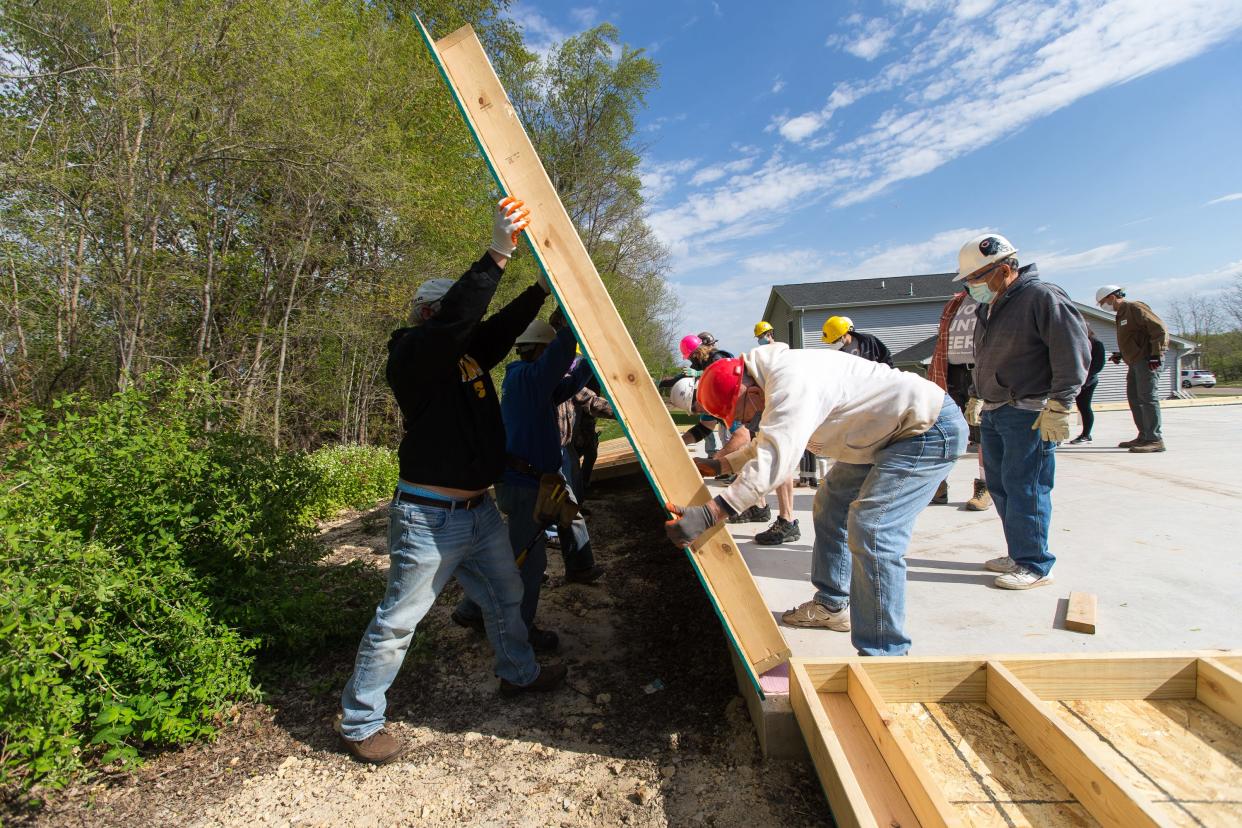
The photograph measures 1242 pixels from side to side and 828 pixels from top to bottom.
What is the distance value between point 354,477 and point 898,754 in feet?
23.0

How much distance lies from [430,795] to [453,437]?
1.34 meters

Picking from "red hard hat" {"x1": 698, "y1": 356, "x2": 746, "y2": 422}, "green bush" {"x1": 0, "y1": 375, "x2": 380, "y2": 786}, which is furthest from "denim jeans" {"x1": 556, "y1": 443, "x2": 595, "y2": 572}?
"red hard hat" {"x1": 698, "y1": 356, "x2": 746, "y2": 422}

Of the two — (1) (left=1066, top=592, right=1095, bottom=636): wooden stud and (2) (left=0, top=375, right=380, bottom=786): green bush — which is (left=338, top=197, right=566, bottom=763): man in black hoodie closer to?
(2) (left=0, top=375, right=380, bottom=786): green bush

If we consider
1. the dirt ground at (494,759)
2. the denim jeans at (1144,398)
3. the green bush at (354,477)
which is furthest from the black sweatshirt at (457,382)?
the denim jeans at (1144,398)

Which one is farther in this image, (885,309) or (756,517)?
(885,309)

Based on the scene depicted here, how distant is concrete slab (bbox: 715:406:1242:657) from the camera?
2648 millimetres

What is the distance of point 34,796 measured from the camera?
2152 millimetres

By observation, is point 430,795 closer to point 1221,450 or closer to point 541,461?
point 541,461

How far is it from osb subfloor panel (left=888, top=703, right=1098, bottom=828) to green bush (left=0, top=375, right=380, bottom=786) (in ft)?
8.84

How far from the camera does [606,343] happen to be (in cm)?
223

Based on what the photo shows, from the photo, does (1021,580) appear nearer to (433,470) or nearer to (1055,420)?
(1055,420)

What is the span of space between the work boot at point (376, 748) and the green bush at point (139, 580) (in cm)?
61

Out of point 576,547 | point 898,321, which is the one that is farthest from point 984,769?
point 898,321

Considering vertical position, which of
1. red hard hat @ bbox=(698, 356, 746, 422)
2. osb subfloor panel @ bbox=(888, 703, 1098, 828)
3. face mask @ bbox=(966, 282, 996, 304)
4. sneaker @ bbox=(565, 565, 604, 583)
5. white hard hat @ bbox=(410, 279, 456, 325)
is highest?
white hard hat @ bbox=(410, 279, 456, 325)
